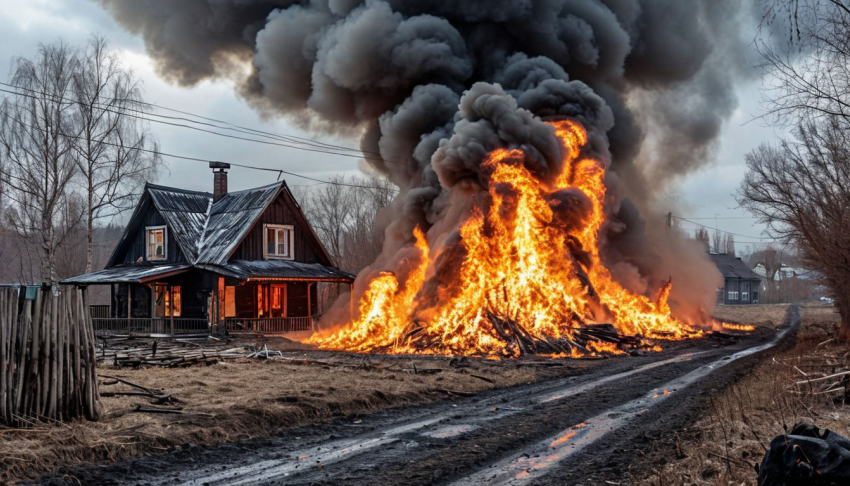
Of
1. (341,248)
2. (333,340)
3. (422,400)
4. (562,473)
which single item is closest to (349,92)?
(333,340)

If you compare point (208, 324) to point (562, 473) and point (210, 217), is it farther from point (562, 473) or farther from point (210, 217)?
point (562, 473)

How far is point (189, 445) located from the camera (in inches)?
338

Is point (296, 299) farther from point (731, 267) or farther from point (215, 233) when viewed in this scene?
point (731, 267)

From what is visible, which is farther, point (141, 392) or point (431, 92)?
point (431, 92)

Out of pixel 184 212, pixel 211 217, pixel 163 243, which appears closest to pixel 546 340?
pixel 163 243

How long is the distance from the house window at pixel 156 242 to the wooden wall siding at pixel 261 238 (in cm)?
441

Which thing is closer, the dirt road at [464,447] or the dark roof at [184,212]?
the dirt road at [464,447]

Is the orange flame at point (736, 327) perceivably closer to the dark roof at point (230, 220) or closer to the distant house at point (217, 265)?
the distant house at point (217, 265)

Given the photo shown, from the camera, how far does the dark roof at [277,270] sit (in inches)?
1176

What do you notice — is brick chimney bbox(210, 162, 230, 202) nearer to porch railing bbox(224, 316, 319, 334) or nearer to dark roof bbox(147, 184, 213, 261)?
dark roof bbox(147, 184, 213, 261)

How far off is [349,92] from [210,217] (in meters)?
10.7

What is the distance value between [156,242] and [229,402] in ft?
83.8

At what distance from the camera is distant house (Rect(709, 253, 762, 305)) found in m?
83.9

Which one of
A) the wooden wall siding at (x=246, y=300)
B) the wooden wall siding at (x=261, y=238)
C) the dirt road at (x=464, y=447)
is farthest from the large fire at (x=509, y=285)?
the dirt road at (x=464, y=447)
